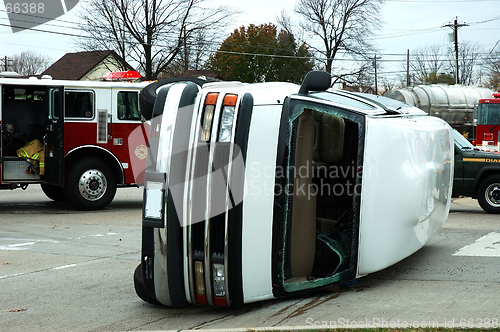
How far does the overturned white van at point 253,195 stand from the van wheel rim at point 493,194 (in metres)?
7.80

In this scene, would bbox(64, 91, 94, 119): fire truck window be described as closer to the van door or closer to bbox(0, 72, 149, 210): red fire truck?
bbox(0, 72, 149, 210): red fire truck

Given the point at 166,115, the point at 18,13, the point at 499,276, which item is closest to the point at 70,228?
the point at 166,115

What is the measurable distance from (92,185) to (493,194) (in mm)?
8732

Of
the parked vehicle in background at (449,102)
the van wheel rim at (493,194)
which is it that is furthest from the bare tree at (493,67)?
the van wheel rim at (493,194)

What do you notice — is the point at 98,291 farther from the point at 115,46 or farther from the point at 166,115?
the point at 115,46

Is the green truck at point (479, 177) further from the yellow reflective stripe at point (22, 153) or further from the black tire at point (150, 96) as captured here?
the yellow reflective stripe at point (22, 153)

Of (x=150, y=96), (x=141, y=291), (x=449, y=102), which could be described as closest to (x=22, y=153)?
(x=150, y=96)

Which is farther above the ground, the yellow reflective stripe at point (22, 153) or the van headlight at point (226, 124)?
the van headlight at point (226, 124)

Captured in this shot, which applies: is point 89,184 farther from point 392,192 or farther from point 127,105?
point 392,192

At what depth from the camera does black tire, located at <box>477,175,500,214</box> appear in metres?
12.2

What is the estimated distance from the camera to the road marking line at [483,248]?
7.02m

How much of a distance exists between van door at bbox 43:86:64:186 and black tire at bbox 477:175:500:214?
29.7 ft

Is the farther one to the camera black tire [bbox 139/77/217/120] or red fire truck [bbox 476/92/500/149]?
red fire truck [bbox 476/92/500/149]

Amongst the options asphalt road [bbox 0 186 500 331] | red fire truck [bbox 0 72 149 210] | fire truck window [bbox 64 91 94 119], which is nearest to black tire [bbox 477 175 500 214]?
asphalt road [bbox 0 186 500 331]
